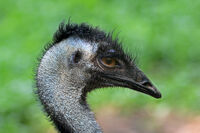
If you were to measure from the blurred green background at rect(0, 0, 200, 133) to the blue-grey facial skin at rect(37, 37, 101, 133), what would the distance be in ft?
6.70

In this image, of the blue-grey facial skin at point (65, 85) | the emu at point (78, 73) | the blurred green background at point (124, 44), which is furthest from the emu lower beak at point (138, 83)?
the blurred green background at point (124, 44)

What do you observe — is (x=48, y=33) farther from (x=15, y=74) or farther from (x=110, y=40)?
(x=110, y=40)

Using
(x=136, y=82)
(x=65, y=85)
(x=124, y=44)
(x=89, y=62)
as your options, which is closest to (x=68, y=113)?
(x=65, y=85)

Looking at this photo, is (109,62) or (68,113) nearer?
(68,113)

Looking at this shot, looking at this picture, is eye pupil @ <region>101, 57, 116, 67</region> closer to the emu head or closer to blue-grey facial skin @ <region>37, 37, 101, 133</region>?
the emu head

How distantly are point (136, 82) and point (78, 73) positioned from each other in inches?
16.6

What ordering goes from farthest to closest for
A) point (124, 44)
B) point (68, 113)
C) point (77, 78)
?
1. point (124, 44)
2. point (77, 78)
3. point (68, 113)

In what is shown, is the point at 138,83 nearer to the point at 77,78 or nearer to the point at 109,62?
the point at 109,62

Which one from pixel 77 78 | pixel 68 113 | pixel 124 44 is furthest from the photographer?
pixel 124 44

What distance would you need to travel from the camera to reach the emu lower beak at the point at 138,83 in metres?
5.16

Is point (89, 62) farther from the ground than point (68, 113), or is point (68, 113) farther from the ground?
point (89, 62)

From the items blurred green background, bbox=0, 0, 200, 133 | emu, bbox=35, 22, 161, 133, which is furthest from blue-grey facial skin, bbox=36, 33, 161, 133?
blurred green background, bbox=0, 0, 200, 133

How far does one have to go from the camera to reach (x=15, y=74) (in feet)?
30.1

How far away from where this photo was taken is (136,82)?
5.17 metres
